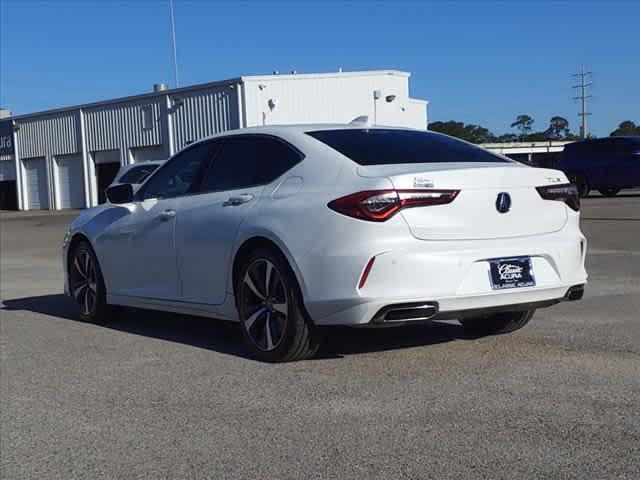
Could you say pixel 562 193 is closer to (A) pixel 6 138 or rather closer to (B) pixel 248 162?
(B) pixel 248 162

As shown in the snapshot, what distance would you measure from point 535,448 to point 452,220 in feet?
6.02

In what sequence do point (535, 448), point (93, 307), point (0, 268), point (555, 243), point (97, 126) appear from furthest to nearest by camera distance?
1. point (97, 126)
2. point (0, 268)
3. point (93, 307)
4. point (555, 243)
5. point (535, 448)

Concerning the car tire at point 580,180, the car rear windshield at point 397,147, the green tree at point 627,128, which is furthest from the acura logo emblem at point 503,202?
the green tree at point 627,128

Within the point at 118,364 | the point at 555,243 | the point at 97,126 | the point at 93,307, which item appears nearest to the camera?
the point at 555,243

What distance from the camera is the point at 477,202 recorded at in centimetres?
565

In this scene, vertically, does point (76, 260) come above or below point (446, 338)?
above

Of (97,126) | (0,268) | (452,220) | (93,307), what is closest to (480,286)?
(452,220)

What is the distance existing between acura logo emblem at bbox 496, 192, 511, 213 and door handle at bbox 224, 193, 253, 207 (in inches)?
66.2

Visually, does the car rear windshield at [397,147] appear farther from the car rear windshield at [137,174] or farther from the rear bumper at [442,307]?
the car rear windshield at [137,174]

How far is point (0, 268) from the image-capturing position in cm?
1554

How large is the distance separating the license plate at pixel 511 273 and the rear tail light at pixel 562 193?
48 centimetres

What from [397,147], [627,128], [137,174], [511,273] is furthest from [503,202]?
[627,128]

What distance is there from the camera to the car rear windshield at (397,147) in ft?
19.7

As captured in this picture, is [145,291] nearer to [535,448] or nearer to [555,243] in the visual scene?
[555,243]
